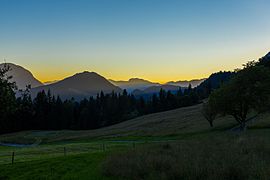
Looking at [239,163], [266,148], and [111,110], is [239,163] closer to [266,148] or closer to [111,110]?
[266,148]

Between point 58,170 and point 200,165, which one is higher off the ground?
point 200,165

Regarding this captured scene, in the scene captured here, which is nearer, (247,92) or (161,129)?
(247,92)

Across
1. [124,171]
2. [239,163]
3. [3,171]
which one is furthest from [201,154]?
[3,171]

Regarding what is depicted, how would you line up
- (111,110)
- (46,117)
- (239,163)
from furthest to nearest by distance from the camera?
(111,110)
(46,117)
(239,163)

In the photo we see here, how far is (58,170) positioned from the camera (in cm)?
2153

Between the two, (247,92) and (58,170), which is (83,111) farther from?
(58,170)

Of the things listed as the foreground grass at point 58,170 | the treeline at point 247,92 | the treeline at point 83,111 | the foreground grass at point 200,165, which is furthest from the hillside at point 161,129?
the foreground grass at point 200,165

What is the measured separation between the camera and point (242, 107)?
2016 inches

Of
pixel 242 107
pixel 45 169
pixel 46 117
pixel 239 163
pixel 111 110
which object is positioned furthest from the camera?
pixel 111 110

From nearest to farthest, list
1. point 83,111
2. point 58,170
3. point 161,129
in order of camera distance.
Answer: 1. point 58,170
2. point 161,129
3. point 83,111

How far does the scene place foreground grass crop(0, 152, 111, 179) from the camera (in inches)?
740

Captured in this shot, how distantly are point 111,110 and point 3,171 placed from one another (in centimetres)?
13118

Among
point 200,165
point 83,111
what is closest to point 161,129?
point 200,165

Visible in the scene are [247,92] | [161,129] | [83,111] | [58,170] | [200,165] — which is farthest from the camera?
[83,111]
